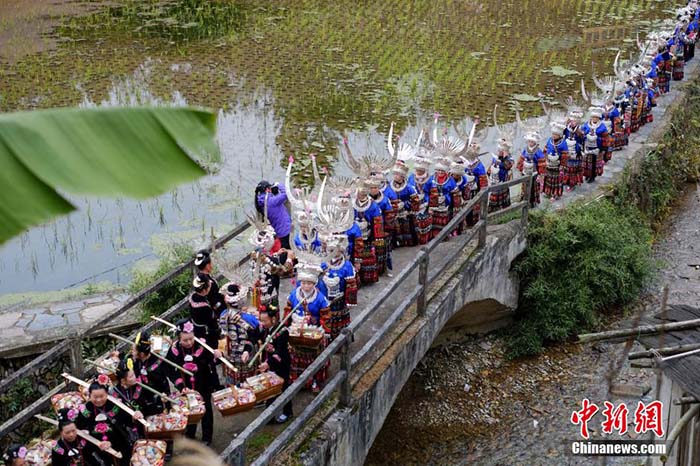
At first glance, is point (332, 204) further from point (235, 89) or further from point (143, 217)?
point (235, 89)

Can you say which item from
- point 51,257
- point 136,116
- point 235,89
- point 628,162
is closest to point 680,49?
point 628,162

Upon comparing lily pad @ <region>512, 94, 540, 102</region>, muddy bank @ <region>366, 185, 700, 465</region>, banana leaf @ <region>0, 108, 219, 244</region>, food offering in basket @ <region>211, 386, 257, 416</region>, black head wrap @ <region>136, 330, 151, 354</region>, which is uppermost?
banana leaf @ <region>0, 108, 219, 244</region>

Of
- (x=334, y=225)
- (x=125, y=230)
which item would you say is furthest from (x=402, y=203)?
(x=125, y=230)

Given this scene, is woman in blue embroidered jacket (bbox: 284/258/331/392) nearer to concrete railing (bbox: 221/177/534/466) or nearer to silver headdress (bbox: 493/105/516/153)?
concrete railing (bbox: 221/177/534/466)

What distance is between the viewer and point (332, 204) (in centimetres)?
722

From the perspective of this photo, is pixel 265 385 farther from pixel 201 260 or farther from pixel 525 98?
pixel 525 98

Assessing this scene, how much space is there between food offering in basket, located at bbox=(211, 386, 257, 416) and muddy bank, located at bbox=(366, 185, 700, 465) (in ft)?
8.47

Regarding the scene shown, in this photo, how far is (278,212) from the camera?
746cm

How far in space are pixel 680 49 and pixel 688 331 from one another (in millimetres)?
11976

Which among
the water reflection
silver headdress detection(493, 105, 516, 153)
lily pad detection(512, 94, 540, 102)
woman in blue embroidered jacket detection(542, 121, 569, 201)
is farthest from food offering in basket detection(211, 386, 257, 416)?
lily pad detection(512, 94, 540, 102)

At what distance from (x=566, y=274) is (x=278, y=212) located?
12.4 ft

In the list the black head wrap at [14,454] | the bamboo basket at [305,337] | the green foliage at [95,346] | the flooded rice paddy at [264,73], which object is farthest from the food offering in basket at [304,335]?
the flooded rice paddy at [264,73]

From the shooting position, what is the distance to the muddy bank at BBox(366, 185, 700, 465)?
8047 mm

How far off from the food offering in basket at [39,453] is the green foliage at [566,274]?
17.9 ft
